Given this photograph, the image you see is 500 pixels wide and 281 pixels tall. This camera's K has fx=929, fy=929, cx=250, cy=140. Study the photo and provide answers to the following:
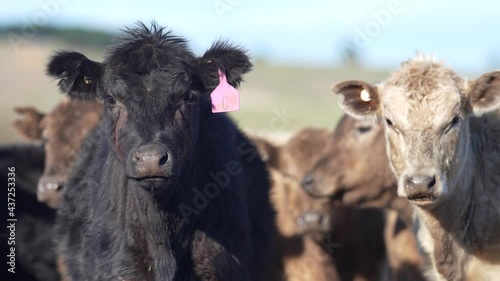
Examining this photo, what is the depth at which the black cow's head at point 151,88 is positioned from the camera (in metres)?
5.57

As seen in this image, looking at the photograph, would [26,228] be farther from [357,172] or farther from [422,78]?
[422,78]

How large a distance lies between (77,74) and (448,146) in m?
2.56

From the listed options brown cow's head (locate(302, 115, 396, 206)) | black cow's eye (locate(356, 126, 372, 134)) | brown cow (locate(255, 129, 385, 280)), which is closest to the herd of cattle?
brown cow (locate(255, 129, 385, 280))

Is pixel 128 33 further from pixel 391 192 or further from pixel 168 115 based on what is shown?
pixel 391 192

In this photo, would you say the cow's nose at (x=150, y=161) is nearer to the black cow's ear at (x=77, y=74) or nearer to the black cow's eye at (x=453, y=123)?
the black cow's ear at (x=77, y=74)

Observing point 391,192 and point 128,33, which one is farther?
point 391,192

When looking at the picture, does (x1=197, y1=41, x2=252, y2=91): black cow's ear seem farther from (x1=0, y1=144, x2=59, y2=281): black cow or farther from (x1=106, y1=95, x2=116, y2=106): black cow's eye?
(x1=0, y1=144, x2=59, y2=281): black cow

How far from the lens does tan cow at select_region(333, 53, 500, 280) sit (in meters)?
6.40

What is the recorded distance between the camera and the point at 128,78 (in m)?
Answer: 5.83

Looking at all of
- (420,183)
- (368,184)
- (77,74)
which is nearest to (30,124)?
(368,184)

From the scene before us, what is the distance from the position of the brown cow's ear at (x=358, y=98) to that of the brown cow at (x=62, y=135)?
3.33 metres

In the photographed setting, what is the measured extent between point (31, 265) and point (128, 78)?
13.9 feet

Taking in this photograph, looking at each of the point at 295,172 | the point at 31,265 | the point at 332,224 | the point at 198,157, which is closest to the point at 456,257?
the point at 198,157

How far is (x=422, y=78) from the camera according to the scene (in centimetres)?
673
